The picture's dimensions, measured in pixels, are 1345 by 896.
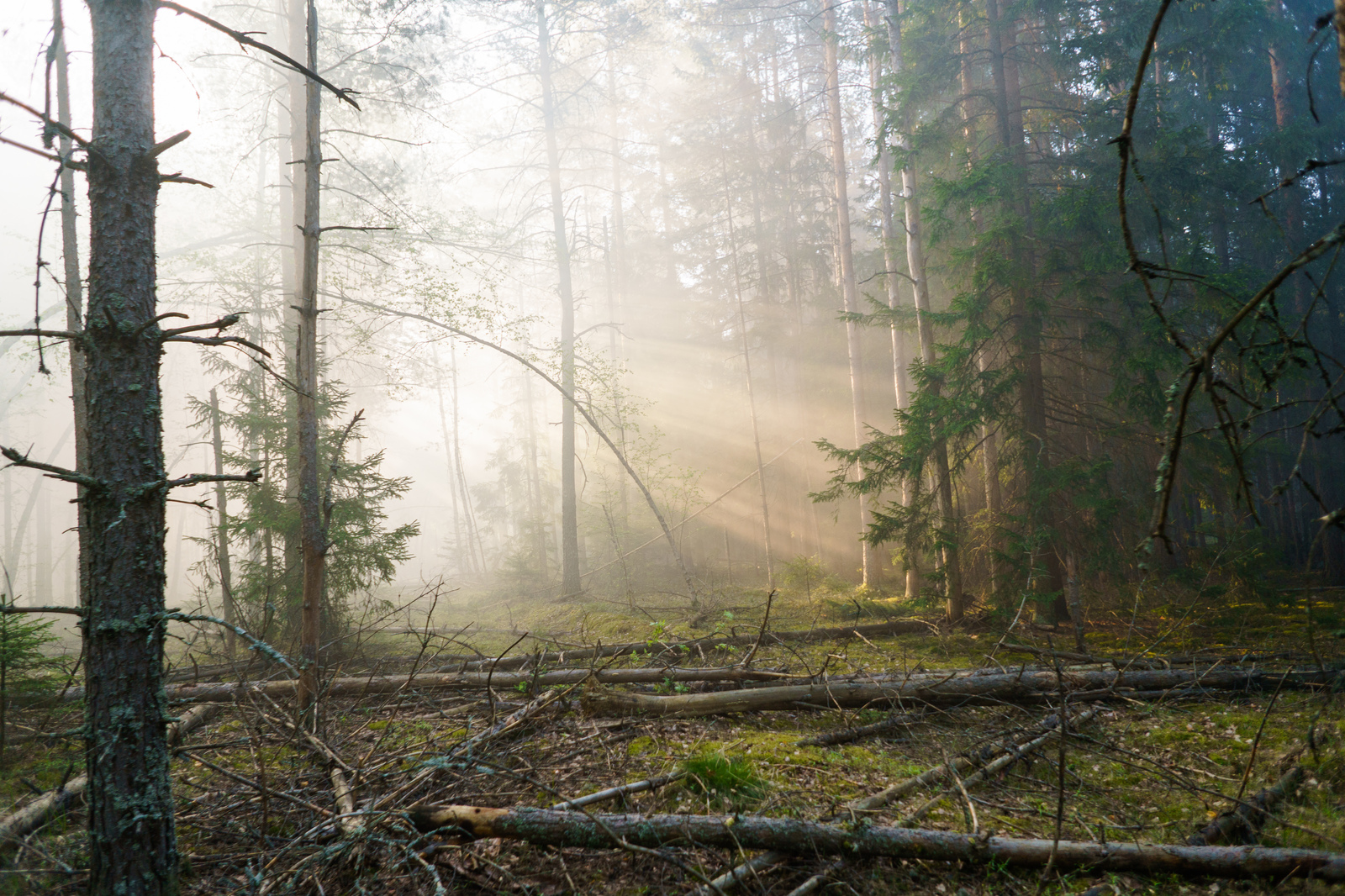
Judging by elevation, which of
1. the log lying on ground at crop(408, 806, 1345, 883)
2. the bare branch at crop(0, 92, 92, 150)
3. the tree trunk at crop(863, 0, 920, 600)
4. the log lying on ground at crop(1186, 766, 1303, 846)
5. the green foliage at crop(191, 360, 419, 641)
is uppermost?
the tree trunk at crop(863, 0, 920, 600)

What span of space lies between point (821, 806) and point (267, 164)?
24.4m

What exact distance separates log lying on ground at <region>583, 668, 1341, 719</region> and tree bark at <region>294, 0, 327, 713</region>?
2.27m

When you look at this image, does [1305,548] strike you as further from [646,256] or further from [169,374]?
[169,374]

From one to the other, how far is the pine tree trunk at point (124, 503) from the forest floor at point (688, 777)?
29 centimetres

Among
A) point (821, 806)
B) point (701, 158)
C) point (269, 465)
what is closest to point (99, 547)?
point (821, 806)

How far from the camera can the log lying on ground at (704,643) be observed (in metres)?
6.47

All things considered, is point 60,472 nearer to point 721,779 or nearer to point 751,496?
point 721,779

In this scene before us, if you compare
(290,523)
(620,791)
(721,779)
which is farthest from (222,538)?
(721,779)

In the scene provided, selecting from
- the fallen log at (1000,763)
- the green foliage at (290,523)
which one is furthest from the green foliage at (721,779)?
the green foliage at (290,523)

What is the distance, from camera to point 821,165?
1781 centimetres

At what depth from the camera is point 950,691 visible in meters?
5.29

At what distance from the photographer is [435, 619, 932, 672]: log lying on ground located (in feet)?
21.2

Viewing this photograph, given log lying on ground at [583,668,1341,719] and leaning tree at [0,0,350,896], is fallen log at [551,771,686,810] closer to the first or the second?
log lying on ground at [583,668,1341,719]

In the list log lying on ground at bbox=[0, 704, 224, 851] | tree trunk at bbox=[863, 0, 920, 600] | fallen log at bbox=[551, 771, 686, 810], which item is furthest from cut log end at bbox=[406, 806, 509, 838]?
tree trunk at bbox=[863, 0, 920, 600]
